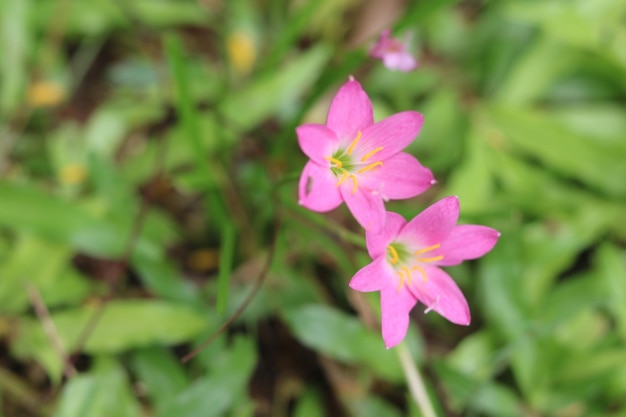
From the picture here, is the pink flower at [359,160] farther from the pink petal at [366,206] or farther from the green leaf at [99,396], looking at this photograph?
the green leaf at [99,396]

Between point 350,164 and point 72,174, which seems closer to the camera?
point 350,164

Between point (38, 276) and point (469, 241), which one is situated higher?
point (469, 241)

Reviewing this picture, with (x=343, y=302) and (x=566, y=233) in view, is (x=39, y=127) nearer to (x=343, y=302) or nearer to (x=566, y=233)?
(x=343, y=302)

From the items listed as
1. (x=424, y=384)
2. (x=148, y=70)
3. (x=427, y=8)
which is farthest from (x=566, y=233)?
(x=148, y=70)

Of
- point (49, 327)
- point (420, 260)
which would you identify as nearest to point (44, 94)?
point (49, 327)

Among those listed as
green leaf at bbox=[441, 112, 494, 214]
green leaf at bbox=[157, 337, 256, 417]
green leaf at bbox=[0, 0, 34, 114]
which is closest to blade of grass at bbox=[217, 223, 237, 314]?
green leaf at bbox=[157, 337, 256, 417]

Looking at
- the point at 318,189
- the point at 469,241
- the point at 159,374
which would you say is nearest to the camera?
the point at 318,189

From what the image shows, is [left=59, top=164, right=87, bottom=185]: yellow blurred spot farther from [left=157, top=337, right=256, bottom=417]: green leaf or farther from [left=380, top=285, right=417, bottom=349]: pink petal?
[left=380, top=285, right=417, bottom=349]: pink petal

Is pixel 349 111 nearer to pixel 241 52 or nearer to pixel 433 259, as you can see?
pixel 433 259

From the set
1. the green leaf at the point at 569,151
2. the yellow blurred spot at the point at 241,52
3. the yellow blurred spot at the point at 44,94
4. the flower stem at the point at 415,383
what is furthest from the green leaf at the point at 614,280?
the yellow blurred spot at the point at 44,94
